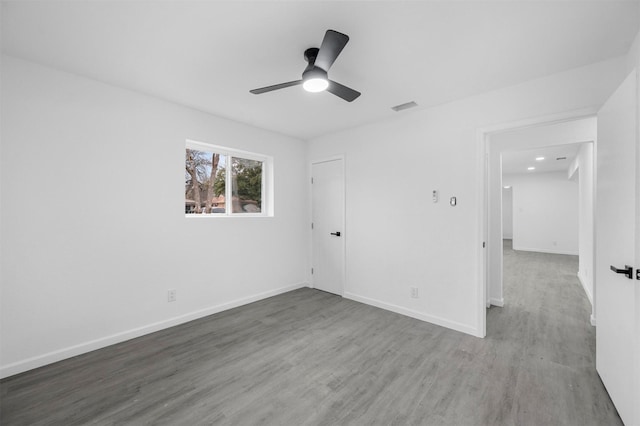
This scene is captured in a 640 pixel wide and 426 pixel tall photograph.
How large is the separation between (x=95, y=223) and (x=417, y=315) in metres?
3.70

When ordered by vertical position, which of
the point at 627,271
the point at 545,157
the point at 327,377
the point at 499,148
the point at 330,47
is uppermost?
the point at 545,157

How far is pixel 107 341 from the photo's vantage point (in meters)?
2.67

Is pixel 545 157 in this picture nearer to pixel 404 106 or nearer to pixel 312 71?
pixel 404 106

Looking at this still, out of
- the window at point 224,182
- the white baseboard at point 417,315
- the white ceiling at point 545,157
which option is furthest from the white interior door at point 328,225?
the white ceiling at point 545,157

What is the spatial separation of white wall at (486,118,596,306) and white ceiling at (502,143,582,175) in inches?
31.8

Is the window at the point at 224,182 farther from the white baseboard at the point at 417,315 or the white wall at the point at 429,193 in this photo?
the white baseboard at the point at 417,315

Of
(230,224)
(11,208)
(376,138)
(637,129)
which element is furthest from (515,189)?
(11,208)

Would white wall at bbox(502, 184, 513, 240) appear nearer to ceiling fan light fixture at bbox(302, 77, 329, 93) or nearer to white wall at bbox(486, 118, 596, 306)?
white wall at bbox(486, 118, 596, 306)

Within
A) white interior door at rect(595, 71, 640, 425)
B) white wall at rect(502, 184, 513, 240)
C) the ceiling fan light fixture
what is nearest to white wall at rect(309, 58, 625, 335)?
white interior door at rect(595, 71, 640, 425)

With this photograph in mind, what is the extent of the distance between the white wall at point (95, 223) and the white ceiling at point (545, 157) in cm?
523

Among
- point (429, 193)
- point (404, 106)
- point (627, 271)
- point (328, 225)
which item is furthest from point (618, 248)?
point (328, 225)

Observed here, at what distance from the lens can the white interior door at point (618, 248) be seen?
64.4 inches

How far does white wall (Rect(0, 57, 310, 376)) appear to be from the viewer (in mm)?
2230

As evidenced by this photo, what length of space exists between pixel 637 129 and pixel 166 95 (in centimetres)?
394
